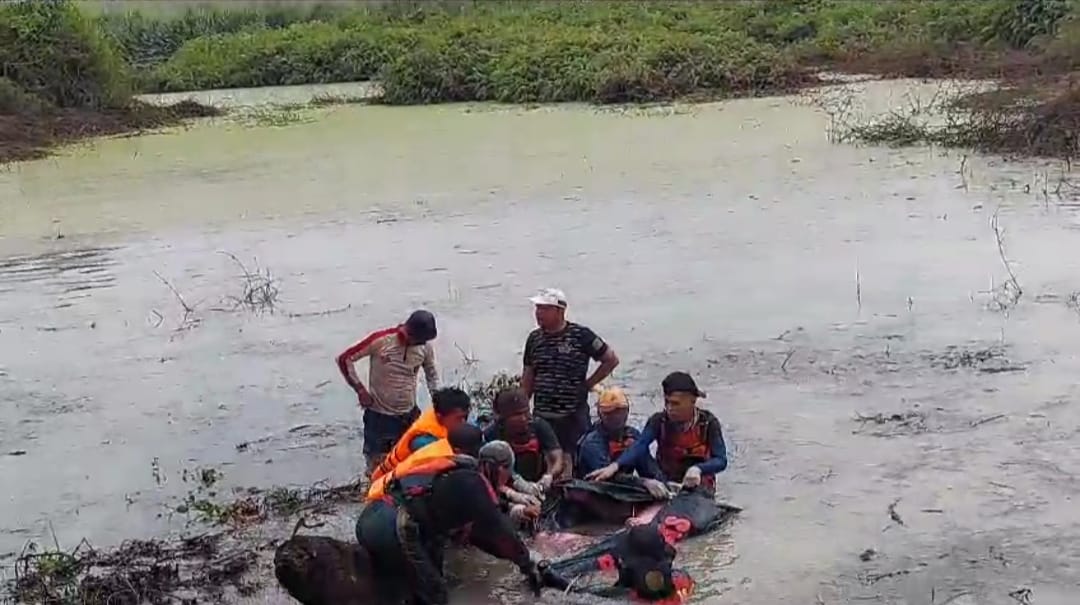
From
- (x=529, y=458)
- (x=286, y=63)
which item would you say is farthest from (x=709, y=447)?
(x=286, y=63)

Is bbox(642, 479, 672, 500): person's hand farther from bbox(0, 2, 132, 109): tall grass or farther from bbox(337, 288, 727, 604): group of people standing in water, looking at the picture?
bbox(0, 2, 132, 109): tall grass

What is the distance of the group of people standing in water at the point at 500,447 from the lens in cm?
562

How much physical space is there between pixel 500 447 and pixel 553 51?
22.7 metres

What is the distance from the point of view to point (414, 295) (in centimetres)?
1127

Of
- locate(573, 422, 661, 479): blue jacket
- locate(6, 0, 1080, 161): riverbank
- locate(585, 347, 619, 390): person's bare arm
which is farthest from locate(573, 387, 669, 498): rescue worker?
locate(6, 0, 1080, 161): riverbank

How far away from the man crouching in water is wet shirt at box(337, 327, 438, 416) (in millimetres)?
1457

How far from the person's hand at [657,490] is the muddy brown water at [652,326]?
31 centimetres

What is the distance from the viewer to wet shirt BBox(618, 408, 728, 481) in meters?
6.53

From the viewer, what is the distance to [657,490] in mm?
6430

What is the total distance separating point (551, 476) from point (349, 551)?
4.09 ft

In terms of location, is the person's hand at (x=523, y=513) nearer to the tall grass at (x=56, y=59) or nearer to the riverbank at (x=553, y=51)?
the riverbank at (x=553, y=51)

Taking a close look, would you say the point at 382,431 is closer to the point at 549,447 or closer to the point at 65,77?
the point at 549,447

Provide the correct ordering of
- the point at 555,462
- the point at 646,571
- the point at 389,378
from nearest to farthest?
the point at 646,571 → the point at 555,462 → the point at 389,378

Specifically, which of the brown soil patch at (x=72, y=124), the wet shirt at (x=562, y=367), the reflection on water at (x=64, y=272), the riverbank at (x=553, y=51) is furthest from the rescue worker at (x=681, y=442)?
the brown soil patch at (x=72, y=124)
